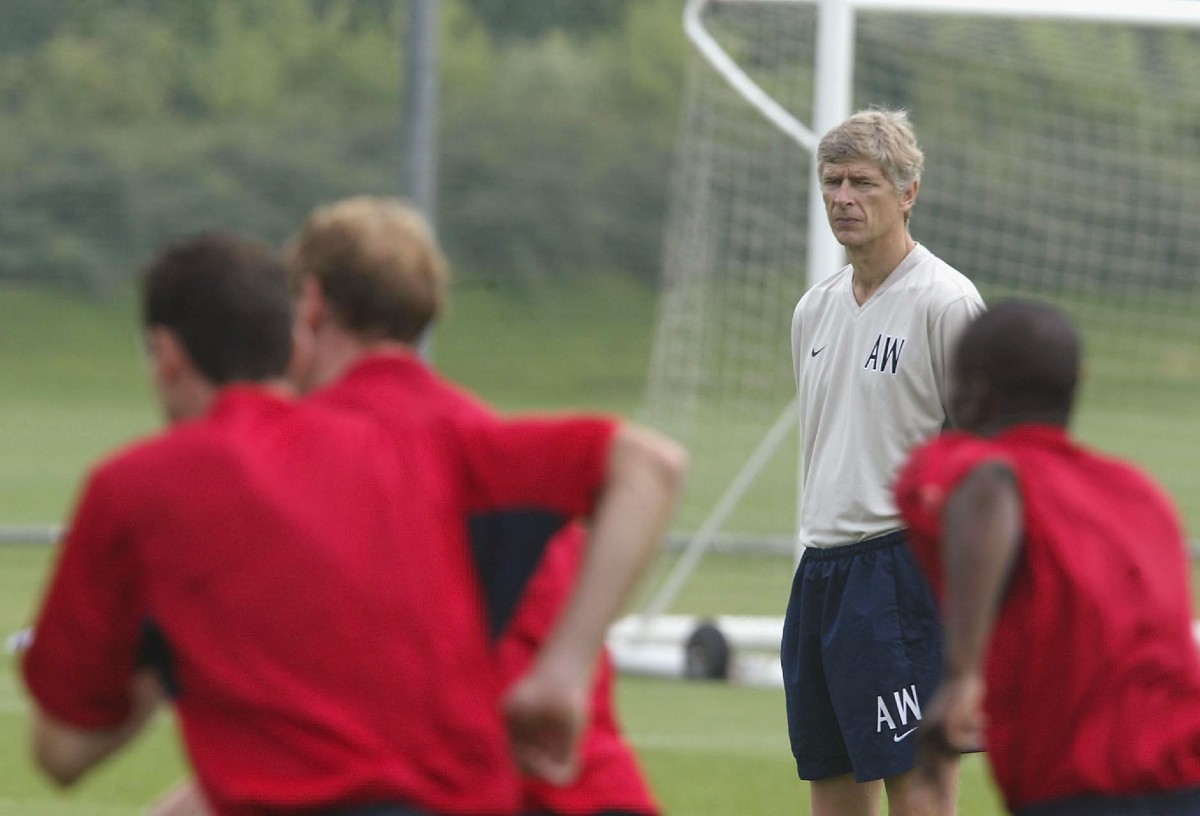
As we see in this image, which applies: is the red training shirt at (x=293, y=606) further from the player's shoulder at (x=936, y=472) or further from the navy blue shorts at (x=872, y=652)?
the navy blue shorts at (x=872, y=652)

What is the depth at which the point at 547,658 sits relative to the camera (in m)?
2.67

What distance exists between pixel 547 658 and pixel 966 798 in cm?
480

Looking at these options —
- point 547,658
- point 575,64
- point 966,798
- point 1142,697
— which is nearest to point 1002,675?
point 1142,697

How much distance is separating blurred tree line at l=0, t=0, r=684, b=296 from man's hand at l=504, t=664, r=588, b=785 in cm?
3589

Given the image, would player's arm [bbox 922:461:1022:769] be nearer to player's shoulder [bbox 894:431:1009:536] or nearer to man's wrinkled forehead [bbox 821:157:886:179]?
player's shoulder [bbox 894:431:1009:536]

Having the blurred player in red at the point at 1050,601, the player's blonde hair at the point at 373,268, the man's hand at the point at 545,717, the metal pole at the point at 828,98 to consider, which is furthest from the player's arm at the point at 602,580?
the metal pole at the point at 828,98

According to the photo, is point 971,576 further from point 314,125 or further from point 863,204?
point 314,125

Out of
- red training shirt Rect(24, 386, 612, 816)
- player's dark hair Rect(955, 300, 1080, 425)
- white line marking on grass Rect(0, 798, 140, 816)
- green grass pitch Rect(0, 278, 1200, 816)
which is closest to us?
red training shirt Rect(24, 386, 612, 816)

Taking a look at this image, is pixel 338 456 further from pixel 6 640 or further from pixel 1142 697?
pixel 6 640

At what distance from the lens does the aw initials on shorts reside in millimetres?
4629

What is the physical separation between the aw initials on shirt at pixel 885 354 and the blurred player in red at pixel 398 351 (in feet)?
6.20

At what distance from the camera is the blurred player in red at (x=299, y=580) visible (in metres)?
2.60

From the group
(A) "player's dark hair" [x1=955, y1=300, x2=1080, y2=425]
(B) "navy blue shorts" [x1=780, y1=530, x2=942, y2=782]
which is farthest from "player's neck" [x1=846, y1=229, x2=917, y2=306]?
(A) "player's dark hair" [x1=955, y1=300, x2=1080, y2=425]

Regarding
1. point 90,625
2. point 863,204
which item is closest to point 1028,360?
point 90,625
